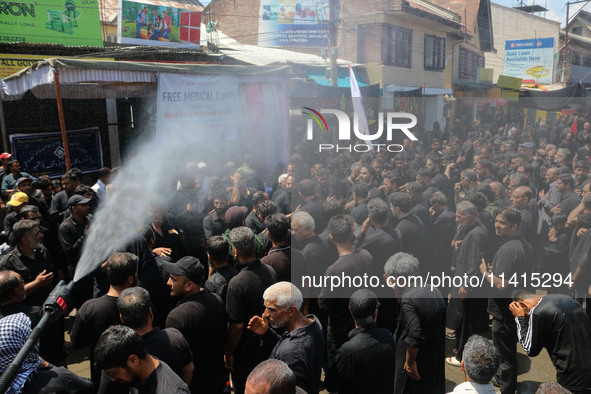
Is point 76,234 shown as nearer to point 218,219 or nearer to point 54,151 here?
point 218,219

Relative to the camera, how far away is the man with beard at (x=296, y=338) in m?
3.04

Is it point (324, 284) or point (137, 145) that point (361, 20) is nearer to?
point (137, 145)

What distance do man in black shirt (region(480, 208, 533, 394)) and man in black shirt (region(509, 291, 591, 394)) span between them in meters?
0.91

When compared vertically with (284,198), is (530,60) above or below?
above

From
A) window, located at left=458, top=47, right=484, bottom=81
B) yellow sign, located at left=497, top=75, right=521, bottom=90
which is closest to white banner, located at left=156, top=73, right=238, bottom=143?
yellow sign, located at left=497, top=75, right=521, bottom=90

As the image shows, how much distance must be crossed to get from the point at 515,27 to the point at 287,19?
26343 mm

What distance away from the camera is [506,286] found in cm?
433

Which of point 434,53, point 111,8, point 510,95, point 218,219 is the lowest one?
point 218,219

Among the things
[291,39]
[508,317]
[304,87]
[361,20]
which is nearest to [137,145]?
[304,87]

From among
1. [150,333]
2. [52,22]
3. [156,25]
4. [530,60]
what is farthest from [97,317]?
[530,60]

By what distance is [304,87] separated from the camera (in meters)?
14.3

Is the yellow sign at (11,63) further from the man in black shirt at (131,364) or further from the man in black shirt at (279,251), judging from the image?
the man in black shirt at (131,364)

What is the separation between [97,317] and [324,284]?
1.96m

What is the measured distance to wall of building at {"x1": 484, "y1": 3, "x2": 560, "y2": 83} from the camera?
1529 inches
